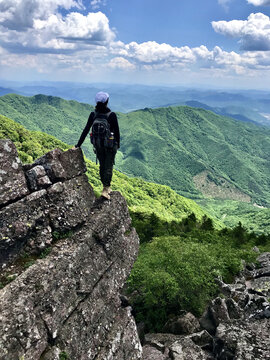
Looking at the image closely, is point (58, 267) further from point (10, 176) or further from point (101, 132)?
point (101, 132)

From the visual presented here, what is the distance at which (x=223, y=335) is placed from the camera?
1755 centimetres

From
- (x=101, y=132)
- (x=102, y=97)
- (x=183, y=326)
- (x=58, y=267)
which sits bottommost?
(x=183, y=326)

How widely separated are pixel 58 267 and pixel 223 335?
1251 cm

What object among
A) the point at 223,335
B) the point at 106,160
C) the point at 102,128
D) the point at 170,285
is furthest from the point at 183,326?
the point at 102,128

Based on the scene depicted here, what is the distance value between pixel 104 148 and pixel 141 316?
19359 mm

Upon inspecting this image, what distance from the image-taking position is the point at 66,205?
50.8 feet

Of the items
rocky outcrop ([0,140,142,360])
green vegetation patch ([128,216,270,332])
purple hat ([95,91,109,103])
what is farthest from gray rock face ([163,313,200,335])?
purple hat ([95,91,109,103])

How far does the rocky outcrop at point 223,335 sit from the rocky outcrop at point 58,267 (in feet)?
14.3

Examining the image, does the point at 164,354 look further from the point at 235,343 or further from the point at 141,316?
the point at 141,316

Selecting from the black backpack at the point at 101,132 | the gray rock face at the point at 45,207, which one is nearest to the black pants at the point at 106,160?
the black backpack at the point at 101,132

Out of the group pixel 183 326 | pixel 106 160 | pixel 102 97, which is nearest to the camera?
pixel 102 97

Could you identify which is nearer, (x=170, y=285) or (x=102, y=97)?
(x=102, y=97)

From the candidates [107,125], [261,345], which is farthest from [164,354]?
[107,125]

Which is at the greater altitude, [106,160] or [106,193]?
[106,160]
